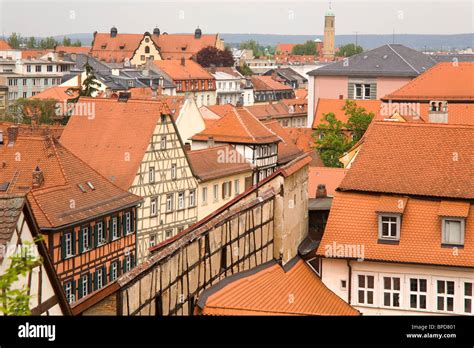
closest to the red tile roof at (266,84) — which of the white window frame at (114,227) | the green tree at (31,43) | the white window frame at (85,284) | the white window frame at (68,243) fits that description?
the green tree at (31,43)

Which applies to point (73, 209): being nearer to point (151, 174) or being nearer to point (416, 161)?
point (151, 174)

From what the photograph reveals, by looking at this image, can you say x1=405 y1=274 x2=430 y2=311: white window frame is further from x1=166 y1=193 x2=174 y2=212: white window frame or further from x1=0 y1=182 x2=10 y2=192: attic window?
x1=166 y1=193 x2=174 y2=212: white window frame

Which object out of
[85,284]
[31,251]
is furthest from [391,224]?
[85,284]

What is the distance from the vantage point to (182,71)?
379 feet

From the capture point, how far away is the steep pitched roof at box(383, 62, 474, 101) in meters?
51.1

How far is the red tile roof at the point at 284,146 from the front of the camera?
59.2 m

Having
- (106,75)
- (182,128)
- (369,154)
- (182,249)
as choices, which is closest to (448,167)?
(369,154)

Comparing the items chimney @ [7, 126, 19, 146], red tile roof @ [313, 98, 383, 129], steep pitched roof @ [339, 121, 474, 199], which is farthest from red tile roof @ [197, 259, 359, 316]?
red tile roof @ [313, 98, 383, 129]

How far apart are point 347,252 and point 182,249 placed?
5.24 metres

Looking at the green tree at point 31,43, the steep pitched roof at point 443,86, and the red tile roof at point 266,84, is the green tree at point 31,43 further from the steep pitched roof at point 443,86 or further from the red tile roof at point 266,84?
the steep pitched roof at point 443,86

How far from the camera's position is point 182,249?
20391 mm
